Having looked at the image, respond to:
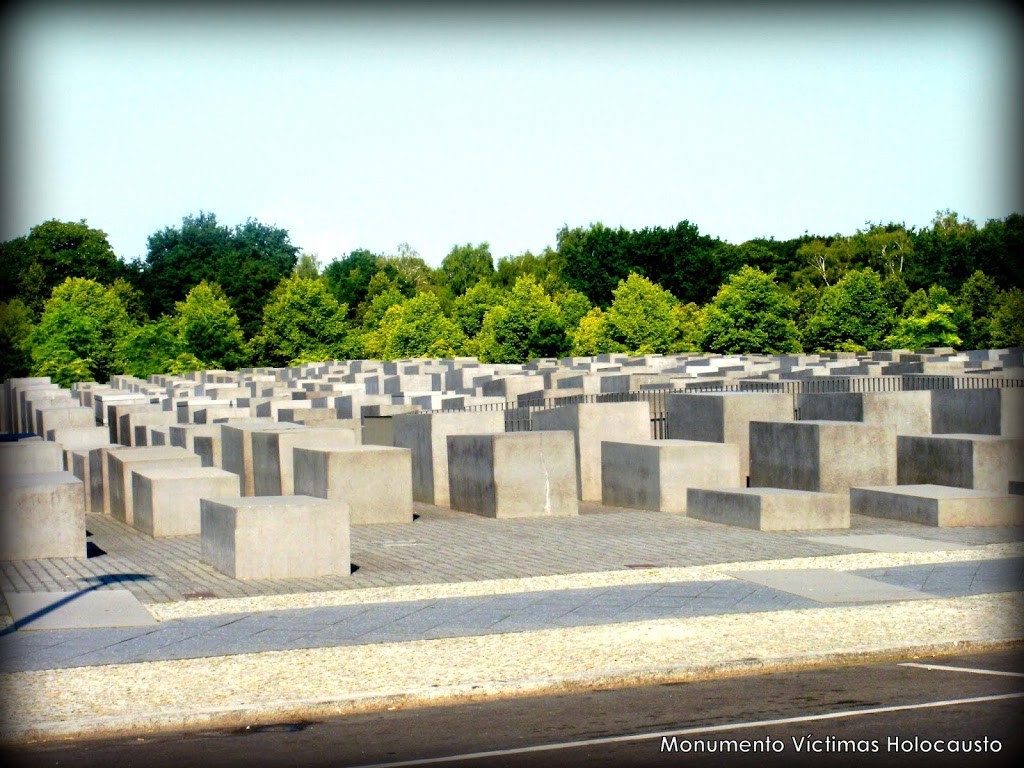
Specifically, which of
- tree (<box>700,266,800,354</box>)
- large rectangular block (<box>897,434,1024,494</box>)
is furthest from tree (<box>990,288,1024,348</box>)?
large rectangular block (<box>897,434,1024,494</box>)

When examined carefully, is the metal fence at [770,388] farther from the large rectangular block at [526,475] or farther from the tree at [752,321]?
the tree at [752,321]

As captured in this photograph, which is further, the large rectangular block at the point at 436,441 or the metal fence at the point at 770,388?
the metal fence at the point at 770,388

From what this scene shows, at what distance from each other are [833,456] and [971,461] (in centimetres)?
213

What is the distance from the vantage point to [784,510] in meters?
17.2

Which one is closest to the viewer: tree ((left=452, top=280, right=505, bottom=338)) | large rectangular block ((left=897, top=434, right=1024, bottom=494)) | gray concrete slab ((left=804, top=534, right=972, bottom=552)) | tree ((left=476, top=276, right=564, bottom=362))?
gray concrete slab ((left=804, top=534, right=972, bottom=552))

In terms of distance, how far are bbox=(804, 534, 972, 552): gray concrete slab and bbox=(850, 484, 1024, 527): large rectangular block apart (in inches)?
52.1

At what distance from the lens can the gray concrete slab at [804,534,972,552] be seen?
15078mm

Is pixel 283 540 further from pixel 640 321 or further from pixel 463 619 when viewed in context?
pixel 640 321

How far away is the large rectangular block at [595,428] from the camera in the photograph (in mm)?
22922

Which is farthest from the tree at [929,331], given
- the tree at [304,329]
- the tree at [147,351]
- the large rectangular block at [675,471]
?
the large rectangular block at [675,471]

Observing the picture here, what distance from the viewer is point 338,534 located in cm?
1427

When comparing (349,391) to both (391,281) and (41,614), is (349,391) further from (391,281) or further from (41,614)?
(391,281)

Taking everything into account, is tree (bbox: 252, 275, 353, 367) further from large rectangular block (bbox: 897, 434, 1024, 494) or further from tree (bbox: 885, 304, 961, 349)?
large rectangular block (bbox: 897, 434, 1024, 494)

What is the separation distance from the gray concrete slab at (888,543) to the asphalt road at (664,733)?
601 centimetres
